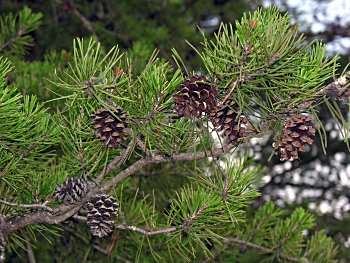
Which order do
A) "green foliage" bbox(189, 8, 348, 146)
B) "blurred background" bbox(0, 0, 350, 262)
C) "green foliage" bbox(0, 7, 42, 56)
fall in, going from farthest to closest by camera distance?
"blurred background" bbox(0, 0, 350, 262) → "green foliage" bbox(0, 7, 42, 56) → "green foliage" bbox(189, 8, 348, 146)

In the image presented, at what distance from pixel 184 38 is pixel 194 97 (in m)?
1.51

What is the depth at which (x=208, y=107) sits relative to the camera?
738 millimetres

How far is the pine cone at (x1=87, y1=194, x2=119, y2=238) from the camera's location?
2.72 ft

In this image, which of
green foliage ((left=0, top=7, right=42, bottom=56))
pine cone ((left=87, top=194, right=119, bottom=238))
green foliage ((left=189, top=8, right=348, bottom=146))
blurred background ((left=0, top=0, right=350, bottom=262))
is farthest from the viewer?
blurred background ((left=0, top=0, right=350, bottom=262))

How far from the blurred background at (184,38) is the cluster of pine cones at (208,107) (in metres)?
0.67

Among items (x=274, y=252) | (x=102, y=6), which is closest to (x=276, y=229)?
(x=274, y=252)

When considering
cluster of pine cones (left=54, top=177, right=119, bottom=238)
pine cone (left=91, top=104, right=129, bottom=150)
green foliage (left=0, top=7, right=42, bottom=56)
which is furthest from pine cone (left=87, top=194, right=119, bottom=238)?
green foliage (left=0, top=7, right=42, bottom=56)

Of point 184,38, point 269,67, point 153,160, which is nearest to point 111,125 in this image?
point 153,160

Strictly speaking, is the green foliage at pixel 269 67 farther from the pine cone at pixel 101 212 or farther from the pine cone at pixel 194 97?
the pine cone at pixel 101 212

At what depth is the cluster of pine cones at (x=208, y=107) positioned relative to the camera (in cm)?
72

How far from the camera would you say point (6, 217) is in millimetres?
941

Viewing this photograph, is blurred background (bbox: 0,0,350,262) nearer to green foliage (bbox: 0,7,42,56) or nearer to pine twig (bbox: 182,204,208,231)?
green foliage (bbox: 0,7,42,56)

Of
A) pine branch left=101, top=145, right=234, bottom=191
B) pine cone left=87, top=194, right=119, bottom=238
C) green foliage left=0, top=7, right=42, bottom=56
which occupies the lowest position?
pine cone left=87, top=194, right=119, bottom=238

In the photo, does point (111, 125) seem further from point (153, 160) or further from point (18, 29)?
point (18, 29)
